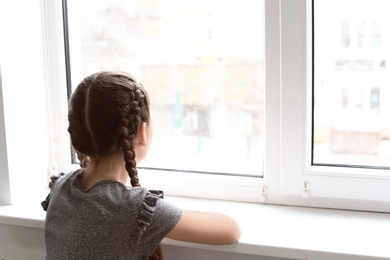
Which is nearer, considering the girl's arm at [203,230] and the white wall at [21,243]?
the girl's arm at [203,230]

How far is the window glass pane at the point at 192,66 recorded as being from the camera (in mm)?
1416

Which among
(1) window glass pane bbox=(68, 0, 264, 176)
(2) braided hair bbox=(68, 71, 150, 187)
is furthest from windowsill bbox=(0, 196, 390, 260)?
(2) braided hair bbox=(68, 71, 150, 187)

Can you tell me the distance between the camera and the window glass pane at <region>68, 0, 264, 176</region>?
4.65ft

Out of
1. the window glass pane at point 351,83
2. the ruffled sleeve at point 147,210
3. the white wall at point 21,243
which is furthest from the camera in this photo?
the white wall at point 21,243

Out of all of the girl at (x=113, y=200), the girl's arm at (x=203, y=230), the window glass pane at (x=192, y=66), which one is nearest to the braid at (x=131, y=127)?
the girl at (x=113, y=200)

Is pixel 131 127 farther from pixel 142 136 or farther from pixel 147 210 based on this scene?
pixel 147 210

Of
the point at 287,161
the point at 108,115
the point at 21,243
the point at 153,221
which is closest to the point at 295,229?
the point at 287,161

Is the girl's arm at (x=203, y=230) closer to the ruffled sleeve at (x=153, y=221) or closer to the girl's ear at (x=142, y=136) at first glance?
the ruffled sleeve at (x=153, y=221)

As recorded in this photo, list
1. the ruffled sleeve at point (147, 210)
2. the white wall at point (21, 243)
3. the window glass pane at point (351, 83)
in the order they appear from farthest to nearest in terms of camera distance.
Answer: the white wall at point (21, 243) < the window glass pane at point (351, 83) < the ruffled sleeve at point (147, 210)

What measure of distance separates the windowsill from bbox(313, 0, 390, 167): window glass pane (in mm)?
158

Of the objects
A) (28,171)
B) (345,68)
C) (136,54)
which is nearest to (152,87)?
(136,54)

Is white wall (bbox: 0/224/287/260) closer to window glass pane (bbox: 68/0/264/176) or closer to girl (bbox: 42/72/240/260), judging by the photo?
girl (bbox: 42/72/240/260)

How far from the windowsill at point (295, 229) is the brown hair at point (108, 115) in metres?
0.27

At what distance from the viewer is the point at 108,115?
1.07 meters
